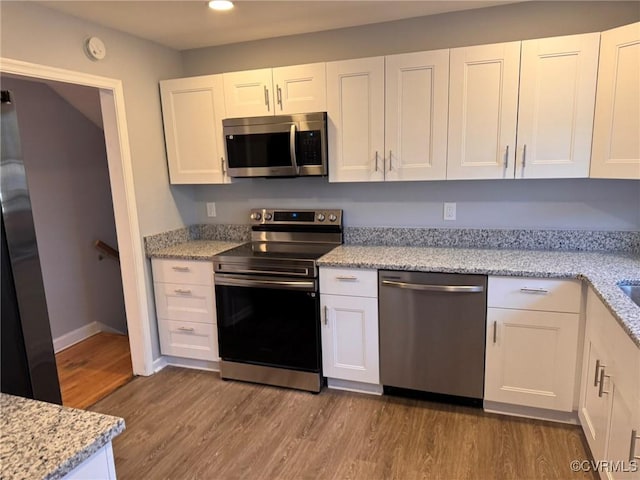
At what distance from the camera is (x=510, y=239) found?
2.69 metres

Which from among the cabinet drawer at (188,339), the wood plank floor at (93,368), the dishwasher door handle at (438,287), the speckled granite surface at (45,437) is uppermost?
the speckled granite surface at (45,437)

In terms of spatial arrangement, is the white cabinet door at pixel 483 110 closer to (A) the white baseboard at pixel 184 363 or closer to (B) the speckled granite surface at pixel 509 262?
(B) the speckled granite surface at pixel 509 262

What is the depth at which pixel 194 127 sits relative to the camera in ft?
9.80

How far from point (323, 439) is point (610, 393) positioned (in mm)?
1372

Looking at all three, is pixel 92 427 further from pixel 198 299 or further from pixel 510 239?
pixel 510 239

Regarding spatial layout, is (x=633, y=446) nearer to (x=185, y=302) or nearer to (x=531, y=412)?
(x=531, y=412)

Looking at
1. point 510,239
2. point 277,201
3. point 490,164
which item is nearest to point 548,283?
point 510,239

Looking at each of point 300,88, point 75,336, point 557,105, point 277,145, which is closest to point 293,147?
point 277,145

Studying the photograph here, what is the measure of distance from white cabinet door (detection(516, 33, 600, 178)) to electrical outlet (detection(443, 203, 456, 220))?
1.70 feet

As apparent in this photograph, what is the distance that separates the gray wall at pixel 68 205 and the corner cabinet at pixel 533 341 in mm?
3203

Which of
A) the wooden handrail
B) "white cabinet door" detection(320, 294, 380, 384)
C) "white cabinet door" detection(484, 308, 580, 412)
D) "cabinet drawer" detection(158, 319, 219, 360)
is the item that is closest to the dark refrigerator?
"white cabinet door" detection(320, 294, 380, 384)

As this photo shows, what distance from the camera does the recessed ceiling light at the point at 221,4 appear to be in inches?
88.6

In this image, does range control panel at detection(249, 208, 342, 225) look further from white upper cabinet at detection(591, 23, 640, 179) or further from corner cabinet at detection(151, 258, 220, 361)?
white upper cabinet at detection(591, 23, 640, 179)

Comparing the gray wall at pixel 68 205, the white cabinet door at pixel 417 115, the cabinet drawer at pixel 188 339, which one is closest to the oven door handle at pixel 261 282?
the cabinet drawer at pixel 188 339
